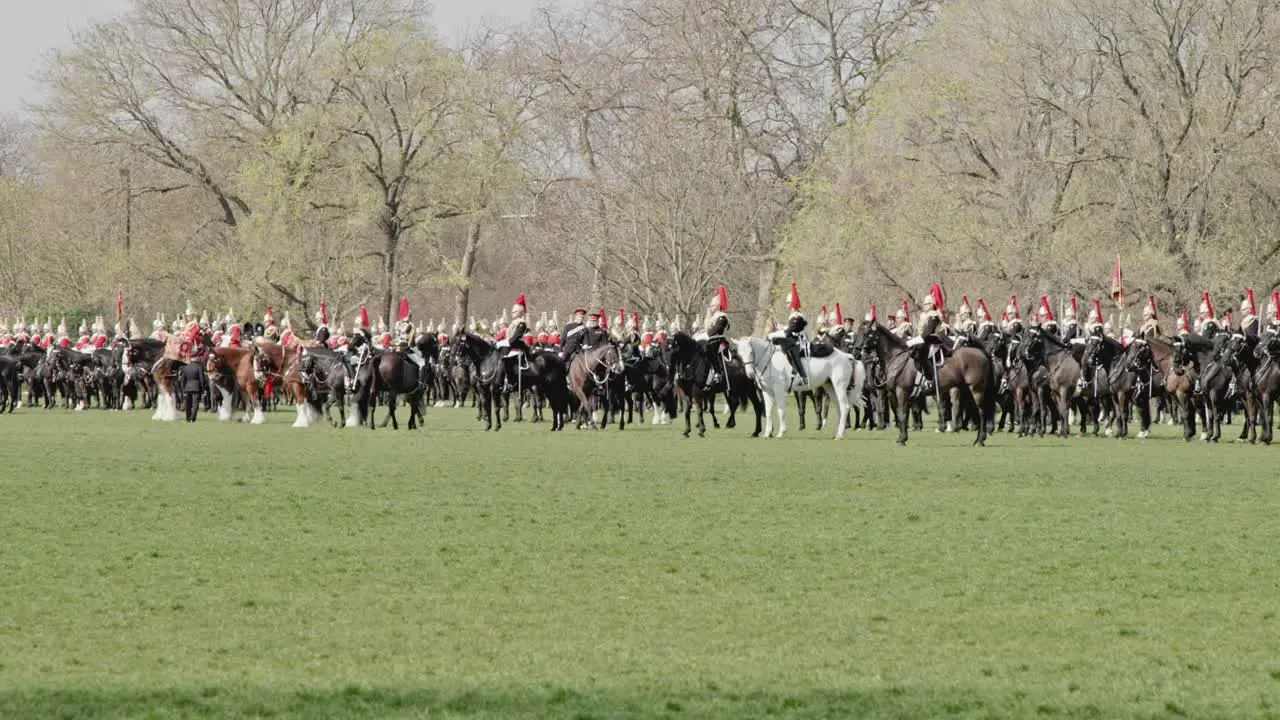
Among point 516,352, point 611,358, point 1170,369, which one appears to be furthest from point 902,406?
point 516,352

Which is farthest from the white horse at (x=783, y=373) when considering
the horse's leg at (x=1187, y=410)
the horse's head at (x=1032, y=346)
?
the horse's leg at (x=1187, y=410)

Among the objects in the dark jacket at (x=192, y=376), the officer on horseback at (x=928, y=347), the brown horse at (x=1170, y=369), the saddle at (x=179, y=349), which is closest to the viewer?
the officer on horseback at (x=928, y=347)

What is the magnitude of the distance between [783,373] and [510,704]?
25675 millimetres

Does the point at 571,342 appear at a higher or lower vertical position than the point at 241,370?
higher

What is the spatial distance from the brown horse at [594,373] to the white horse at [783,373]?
10.2 feet

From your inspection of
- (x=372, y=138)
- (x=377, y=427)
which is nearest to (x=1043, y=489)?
(x=377, y=427)

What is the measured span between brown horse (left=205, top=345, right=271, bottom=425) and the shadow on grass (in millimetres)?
30176

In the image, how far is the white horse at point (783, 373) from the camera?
33.9 m

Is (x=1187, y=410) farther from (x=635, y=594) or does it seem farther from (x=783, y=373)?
(x=635, y=594)

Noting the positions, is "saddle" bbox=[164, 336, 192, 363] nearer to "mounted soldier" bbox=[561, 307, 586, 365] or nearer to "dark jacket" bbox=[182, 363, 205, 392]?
"dark jacket" bbox=[182, 363, 205, 392]

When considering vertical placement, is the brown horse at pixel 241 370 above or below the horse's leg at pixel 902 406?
above

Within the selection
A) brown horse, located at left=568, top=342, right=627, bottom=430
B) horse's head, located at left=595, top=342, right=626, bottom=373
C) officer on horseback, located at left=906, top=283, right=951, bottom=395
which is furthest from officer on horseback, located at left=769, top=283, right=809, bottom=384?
brown horse, located at left=568, top=342, right=627, bottom=430

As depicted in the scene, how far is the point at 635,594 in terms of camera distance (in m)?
12.0

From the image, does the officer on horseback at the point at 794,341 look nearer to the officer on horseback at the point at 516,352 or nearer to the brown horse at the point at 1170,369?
the officer on horseback at the point at 516,352
